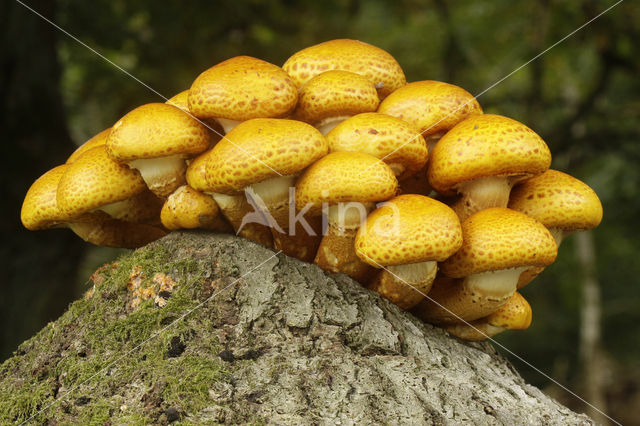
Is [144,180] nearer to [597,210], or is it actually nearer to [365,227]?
[365,227]

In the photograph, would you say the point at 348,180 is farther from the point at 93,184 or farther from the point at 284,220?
the point at 93,184

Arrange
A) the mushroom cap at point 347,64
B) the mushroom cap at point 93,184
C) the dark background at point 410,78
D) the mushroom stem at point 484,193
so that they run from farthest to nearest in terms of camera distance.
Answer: the dark background at point 410,78 < the mushroom cap at point 347,64 < the mushroom stem at point 484,193 < the mushroom cap at point 93,184

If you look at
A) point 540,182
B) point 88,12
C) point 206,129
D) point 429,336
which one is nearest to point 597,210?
point 540,182

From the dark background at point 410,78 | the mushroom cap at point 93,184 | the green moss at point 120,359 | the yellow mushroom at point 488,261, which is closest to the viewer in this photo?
the green moss at point 120,359

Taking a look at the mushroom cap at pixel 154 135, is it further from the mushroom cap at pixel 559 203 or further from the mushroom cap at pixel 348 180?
the mushroom cap at pixel 559 203

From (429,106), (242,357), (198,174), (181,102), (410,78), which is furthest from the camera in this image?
(410,78)

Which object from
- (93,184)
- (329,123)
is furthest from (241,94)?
(93,184)

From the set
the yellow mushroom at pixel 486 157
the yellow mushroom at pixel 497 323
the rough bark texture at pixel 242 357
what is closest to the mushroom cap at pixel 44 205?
the rough bark texture at pixel 242 357
